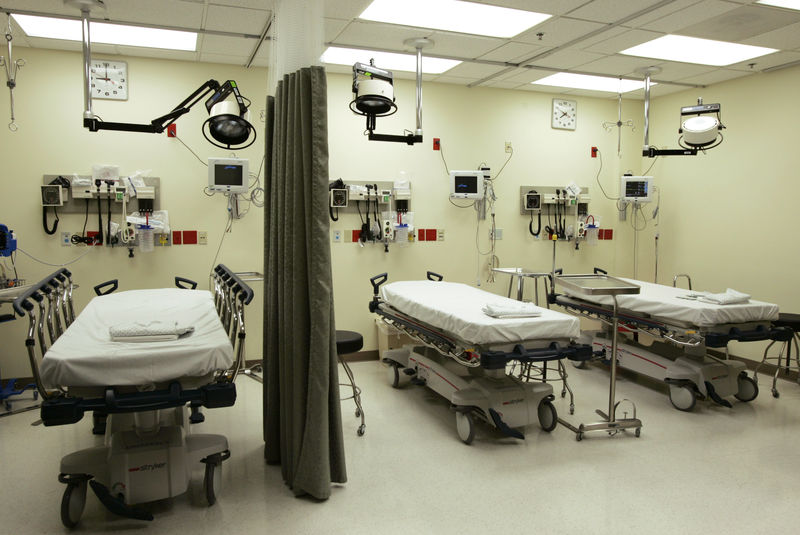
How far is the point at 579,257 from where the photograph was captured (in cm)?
677

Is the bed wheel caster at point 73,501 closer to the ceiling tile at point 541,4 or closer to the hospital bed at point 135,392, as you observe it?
the hospital bed at point 135,392

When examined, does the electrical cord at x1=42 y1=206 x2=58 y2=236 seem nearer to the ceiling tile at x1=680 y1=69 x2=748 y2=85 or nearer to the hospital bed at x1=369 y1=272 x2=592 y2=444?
the hospital bed at x1=369 y1=272 x2=592 y2=444

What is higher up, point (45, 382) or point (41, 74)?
point (41, 74)

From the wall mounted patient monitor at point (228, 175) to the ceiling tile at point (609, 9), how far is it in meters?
2.97

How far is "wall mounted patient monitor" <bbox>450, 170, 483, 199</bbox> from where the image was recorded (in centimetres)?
578

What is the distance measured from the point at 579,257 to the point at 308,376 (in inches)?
187

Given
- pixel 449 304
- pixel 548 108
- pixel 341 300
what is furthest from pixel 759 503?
pixel 548 108

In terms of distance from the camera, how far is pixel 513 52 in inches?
195

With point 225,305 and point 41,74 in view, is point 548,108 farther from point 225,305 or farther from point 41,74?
point 41,74

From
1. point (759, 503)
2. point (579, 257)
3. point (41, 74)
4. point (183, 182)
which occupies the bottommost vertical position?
point (759, 503)

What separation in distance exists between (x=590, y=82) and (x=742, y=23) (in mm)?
2004

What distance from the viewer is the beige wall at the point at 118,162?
188 inches

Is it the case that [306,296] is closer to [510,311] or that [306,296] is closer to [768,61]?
[510,311]

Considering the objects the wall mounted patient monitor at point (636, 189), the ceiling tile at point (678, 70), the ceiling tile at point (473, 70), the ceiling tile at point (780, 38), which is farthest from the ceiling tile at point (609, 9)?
the wall mounted patient monitor at point (636, 189)
